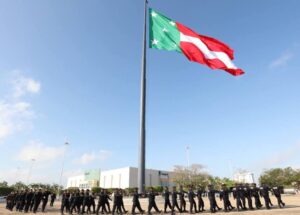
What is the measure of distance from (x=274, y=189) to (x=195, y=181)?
208ft

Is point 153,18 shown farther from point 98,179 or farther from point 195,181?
point 98,179

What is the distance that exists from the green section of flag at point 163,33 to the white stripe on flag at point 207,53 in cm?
73

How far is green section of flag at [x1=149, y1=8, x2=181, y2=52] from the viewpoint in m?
22.2

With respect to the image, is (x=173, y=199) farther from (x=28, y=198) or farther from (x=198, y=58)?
(x=28, y=198)

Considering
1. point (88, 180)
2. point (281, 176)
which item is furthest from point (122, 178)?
point (281, 176)

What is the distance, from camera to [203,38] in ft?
74.2

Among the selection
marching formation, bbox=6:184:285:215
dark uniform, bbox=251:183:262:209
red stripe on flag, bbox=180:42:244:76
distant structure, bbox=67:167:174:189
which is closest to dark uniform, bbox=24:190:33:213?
marching formation, bbox=6:184:285:215

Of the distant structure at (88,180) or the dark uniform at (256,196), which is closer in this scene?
the dark uniform at (256,196)

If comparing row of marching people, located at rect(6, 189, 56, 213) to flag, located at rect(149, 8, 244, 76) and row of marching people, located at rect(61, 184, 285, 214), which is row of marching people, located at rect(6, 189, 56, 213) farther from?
flag, located at rect(149, 8, 244, 76)

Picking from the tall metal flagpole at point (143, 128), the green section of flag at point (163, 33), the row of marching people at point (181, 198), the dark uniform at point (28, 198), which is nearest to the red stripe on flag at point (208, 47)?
the green section of flag at point (163, 33)

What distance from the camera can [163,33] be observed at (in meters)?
22.9

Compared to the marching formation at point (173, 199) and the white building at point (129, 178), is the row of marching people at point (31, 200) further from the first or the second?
the white building at point (129, 178)

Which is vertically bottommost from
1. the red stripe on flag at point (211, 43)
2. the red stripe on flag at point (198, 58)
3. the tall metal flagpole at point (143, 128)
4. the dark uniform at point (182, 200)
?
the dark uniform at point (182, 200)

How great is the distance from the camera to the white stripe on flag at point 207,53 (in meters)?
21.5
